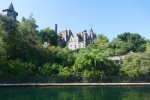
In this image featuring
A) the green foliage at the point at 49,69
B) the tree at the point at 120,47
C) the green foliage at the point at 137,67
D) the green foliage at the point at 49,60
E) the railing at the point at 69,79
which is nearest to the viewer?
the railing at the point at 69,79

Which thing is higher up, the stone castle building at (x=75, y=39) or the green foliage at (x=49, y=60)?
the stone castle building at (x=75, y=39)

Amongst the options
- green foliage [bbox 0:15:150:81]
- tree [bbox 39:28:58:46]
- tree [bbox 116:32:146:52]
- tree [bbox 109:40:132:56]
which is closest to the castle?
tree [bbox 116:32:146:52]

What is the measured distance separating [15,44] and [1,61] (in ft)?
17.2

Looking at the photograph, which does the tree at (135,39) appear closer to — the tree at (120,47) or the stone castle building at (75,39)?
the tree at (120,47)

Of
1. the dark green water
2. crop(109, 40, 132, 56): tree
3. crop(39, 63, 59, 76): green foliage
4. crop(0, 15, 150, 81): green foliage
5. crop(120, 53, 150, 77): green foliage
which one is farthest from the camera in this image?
crop(109, 40, 132, 56): tree

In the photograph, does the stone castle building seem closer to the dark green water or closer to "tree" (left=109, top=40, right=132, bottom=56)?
"tree" (left=109, top=40, right=132, bottom=56)

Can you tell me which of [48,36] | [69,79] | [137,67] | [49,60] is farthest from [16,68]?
[48,36]

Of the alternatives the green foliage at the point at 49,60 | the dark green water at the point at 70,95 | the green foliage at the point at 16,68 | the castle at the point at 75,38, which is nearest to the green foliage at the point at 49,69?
the green foliage at the point at 49,60

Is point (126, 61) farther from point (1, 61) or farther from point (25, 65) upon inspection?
point (1, 61)

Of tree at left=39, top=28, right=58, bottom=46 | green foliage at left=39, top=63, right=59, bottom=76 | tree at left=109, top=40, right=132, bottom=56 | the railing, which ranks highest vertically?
tree at left=39, top=28, right=58, bottom=46

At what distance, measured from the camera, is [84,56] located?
3806 cm

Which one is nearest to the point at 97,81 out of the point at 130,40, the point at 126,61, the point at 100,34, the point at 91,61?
the point at 91,61

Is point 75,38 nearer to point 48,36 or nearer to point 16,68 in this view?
point 48,36

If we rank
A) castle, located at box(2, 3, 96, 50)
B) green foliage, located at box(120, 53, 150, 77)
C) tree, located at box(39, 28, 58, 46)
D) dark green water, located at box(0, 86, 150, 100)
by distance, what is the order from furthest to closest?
castle, located at box(2, 3, 96, 50)
tree, located at box(39, 28, 58, 46)
green foliage, located at box(120, 53, 150, 77)
dark green water, located at box(0, 86, 150, 100)
